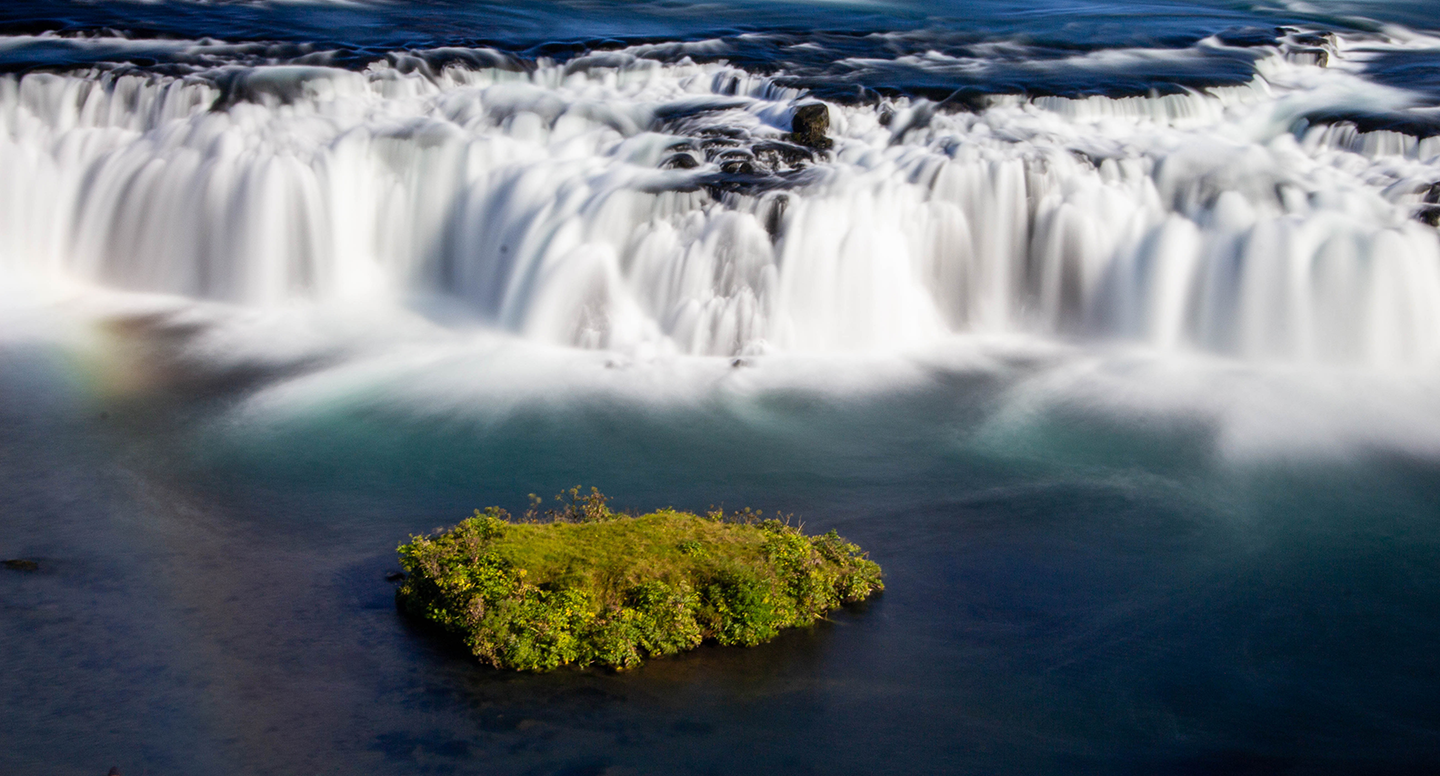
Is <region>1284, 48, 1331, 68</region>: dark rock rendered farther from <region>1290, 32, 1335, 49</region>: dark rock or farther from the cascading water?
the cascading water

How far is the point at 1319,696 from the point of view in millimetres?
11562

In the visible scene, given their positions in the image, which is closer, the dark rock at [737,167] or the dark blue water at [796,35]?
the dark rock at [737,167]

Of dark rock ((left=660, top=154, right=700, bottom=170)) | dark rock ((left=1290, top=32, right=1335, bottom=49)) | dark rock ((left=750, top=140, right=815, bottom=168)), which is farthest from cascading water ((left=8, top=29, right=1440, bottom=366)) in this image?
dark rock ((left=1290, top=32, right=1335, bottom=49))

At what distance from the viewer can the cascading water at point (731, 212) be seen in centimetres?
2003

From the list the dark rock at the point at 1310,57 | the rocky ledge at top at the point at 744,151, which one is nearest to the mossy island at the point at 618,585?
→ the rocky ledge at top at the point at 744,151

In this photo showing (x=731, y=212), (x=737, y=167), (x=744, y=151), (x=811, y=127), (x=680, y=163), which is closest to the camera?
(x=731, y=212)

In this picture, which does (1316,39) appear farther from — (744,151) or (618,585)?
(618,585)

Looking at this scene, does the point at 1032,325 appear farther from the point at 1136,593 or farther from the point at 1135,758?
the point at 1135,758

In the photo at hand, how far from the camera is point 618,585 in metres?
11.6

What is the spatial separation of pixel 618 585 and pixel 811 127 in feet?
45.0

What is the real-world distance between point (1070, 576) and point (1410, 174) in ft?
42.5

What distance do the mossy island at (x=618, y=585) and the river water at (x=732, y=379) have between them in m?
0.31

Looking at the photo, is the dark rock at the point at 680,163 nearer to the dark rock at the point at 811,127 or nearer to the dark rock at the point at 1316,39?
the dark rock at the point at 811,127

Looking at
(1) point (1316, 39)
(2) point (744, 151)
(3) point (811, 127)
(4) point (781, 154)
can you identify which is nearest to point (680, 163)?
(2) point (744, 151)
